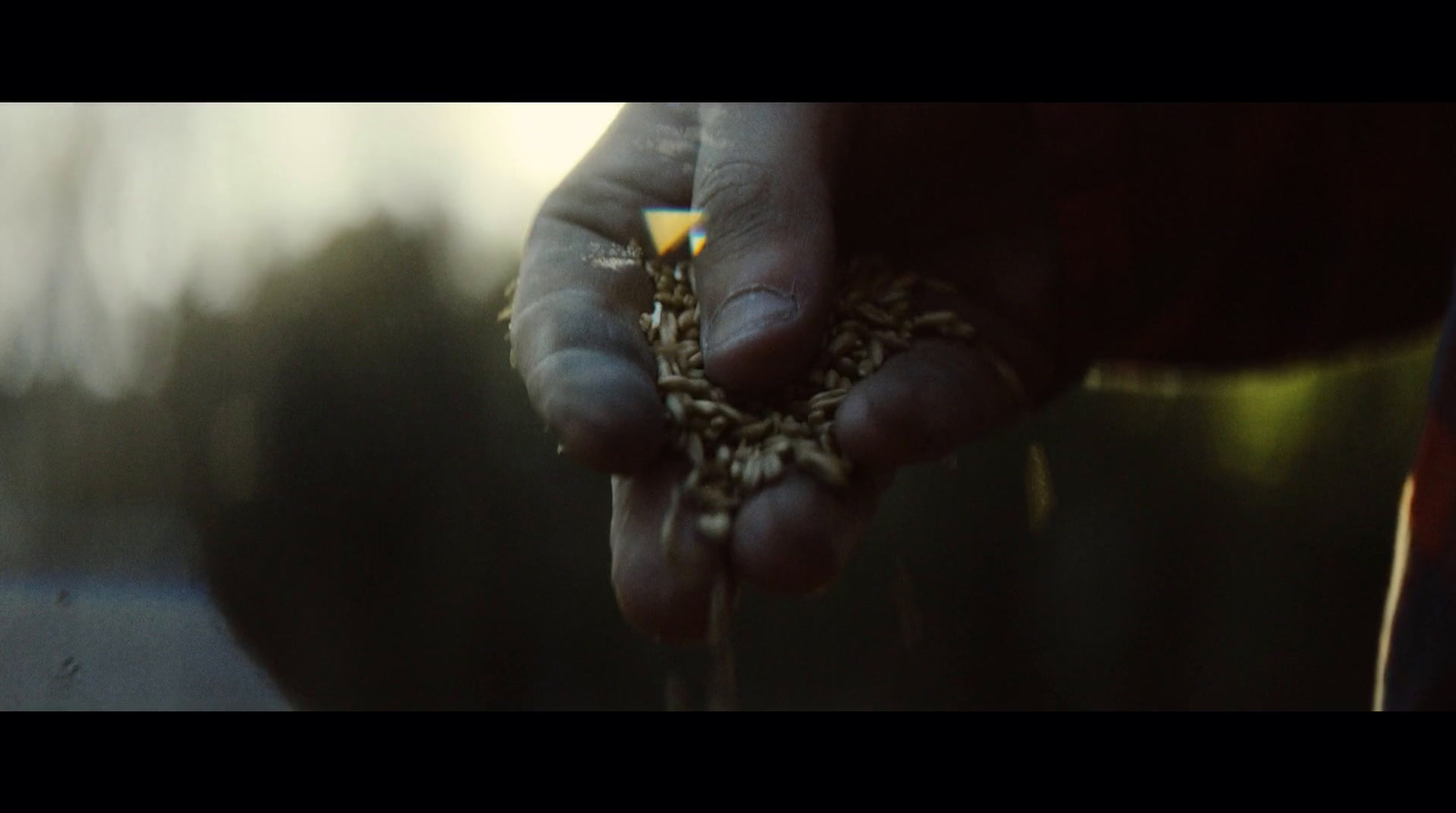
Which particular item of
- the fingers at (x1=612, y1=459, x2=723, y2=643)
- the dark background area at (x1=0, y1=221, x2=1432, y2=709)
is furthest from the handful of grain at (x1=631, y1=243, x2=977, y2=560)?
the dark background area at (x1=0, y1=221, x2=1432, y2=709)

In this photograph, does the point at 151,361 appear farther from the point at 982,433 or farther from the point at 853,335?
the point at 982,433

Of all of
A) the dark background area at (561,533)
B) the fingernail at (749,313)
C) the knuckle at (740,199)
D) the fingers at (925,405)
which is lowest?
the dark background area at (561,533)

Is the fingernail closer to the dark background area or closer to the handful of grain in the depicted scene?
the handful of grain

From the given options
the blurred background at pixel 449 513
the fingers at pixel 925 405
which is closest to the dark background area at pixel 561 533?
the blurred background at pixel 449 513

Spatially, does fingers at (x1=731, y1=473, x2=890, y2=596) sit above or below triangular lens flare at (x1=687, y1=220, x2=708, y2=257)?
below

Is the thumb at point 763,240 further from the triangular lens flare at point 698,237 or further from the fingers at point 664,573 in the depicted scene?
the fingers at point 664,573

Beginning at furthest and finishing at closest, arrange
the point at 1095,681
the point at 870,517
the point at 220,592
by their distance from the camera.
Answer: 1. the point at 1095,681
2. the point at 220,592
3. the point at 870,517

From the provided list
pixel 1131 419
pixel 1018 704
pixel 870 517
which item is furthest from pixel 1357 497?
pixel 870 517
